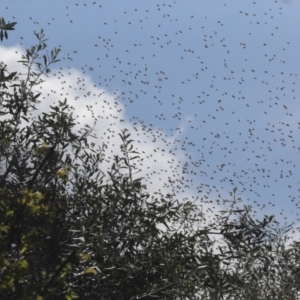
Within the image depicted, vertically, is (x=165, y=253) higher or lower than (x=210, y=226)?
lower

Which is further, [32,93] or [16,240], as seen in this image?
[32,93]

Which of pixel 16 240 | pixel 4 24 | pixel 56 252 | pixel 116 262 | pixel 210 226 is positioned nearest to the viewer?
pixel 4 24

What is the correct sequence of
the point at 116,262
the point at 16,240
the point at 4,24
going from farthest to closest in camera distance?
the point at 116,262, the point at 16,240, the point at 4,24

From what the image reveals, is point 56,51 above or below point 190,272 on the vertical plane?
above

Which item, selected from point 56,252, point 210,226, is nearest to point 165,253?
point 210,226

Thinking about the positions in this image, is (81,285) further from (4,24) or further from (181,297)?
(4,24)

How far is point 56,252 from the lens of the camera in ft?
31.9

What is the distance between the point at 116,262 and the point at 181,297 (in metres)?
1.27

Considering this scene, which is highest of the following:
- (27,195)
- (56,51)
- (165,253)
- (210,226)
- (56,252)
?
(56,51)

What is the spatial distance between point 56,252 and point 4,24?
395 centimetres

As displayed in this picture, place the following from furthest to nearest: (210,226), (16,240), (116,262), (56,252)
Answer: (210,226)
(116,262)
(56,252)
(16,240)

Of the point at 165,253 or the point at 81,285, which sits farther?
the point at 165,253

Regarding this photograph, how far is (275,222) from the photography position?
500 inches

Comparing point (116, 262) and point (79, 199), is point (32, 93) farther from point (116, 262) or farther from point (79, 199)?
point (116, 262)
